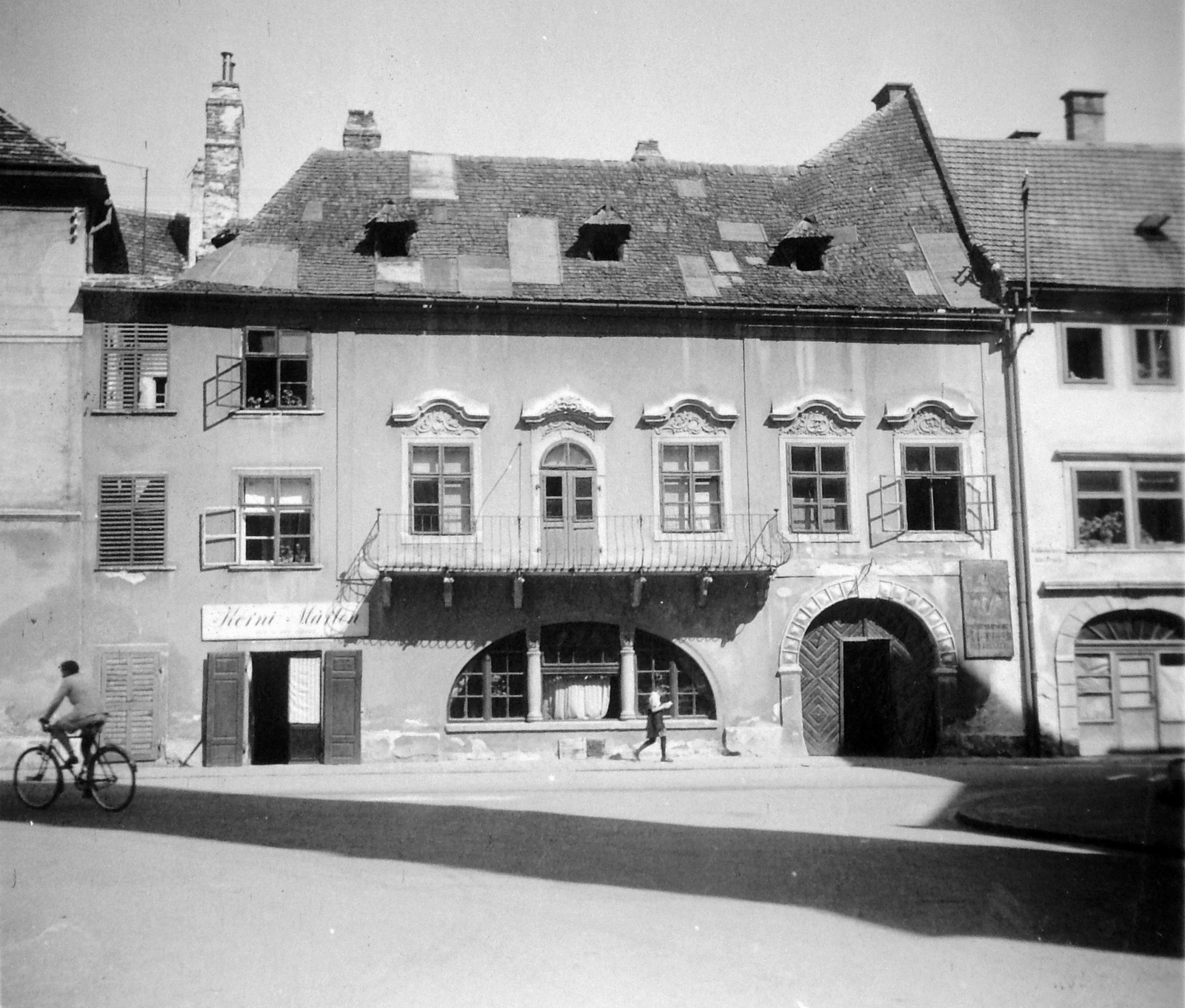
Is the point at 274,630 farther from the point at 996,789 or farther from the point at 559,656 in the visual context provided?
the point at 996,789

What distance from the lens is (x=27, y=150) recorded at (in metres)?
24.1

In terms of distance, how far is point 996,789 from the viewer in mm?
18828

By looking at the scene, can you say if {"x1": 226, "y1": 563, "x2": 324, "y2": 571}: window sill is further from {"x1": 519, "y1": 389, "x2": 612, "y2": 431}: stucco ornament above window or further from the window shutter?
{"x1": 519, "y1": 389, "x2": 612, "y2": 431}: stucco ornament above window

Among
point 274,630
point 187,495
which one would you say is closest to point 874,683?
point 274,630

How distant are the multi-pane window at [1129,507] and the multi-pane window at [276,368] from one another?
1481cm

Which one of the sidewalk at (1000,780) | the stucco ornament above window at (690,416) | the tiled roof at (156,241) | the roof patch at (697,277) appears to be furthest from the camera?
the tiled roof at (156,241)

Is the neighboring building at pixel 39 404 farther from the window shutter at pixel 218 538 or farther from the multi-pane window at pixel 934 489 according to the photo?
the multi-pane window at pixel 934 489

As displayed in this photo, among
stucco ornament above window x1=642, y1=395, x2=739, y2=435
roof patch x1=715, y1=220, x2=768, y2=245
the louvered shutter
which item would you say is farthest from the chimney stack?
the louvered shutter

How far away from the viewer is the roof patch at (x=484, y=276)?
25.0 meters

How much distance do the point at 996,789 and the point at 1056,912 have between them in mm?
9838

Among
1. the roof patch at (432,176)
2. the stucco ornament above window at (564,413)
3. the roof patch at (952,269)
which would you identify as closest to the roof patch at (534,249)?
the roof patch at (432,176)

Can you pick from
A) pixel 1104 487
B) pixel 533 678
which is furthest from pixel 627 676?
pixel 1104 487

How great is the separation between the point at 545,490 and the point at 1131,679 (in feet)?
38.6

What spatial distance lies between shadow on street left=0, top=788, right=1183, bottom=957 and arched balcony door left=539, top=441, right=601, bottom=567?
8.96 meters
